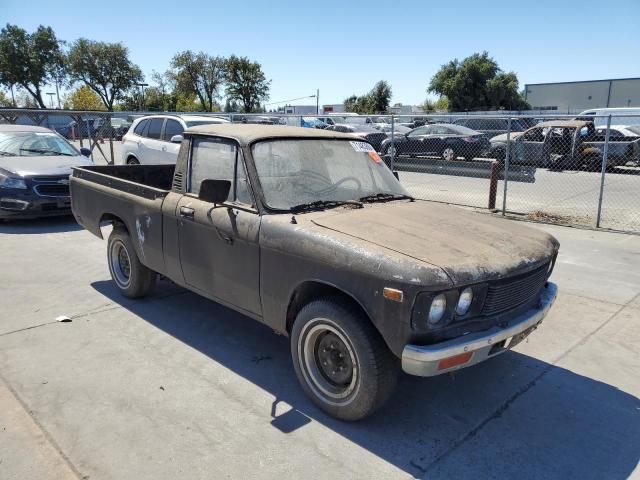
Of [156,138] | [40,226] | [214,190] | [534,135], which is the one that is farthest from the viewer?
[534,135]

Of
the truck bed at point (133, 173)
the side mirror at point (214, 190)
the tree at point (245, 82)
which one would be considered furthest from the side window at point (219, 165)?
the tree at point (245, 82)

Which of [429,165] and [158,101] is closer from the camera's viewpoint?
[429,165]

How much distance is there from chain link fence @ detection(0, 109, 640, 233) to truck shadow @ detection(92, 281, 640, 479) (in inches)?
242

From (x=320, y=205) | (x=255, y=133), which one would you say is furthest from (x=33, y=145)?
(x=320, y=205)

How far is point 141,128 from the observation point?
1162 centimetres

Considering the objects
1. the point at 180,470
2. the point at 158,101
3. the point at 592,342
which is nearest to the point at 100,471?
the point at 180,470

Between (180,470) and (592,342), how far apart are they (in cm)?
360

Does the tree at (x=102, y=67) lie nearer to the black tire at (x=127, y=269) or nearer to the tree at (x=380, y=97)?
the tree at (x=380, y=97)

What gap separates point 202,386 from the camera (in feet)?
11.9

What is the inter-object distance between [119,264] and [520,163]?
50.1 feet

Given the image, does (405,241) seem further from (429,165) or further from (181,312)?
(429,165)

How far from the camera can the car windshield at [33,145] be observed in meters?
9.34

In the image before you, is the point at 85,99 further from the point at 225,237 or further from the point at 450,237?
the point at 450,237

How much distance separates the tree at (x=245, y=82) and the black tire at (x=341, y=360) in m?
57.0
